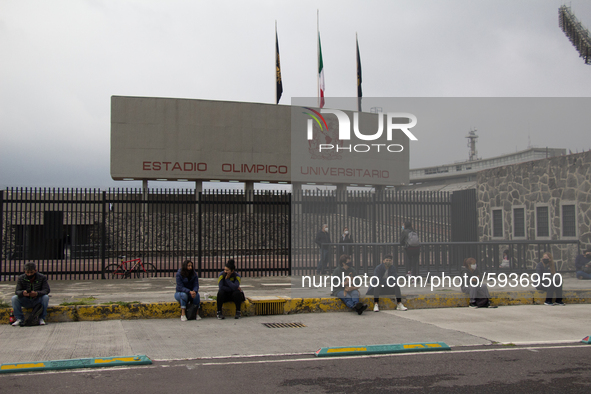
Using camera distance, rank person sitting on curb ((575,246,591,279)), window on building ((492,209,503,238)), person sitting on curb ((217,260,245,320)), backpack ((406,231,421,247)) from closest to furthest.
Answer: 1. person sitting on curb ((217,260,245,320))
2. backpack ((406,231,421,247))
3. person sitting on curb ((575,246,591,279))
4. window on building ((492,209,503,238))

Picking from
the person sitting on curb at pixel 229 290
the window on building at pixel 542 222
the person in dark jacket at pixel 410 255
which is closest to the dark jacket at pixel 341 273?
the person sitting on curb at pixel 229 290

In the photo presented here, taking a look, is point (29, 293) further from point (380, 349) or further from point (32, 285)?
point (380, 349)

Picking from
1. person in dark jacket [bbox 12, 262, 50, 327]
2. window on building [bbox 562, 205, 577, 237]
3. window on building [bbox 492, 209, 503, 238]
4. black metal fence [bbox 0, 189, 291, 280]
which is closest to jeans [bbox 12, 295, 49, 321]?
person in dark jacket [bbox 12, 262, 50, 327]

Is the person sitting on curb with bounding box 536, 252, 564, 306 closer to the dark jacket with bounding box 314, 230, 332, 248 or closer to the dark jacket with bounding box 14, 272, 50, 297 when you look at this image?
the dark jacket with bounding box 314, 230, 332, 248

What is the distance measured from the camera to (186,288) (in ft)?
33.1

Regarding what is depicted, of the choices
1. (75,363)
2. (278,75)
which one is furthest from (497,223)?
(278,75)

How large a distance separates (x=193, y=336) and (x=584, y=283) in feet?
36.6

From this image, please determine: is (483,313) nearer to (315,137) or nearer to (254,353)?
(254,353)

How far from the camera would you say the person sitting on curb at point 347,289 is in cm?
1064

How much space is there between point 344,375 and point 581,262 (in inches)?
464

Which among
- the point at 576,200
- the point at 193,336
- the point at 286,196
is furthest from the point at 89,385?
the point at 576,200

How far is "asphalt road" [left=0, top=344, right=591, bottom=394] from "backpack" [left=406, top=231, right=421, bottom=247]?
7215 mm

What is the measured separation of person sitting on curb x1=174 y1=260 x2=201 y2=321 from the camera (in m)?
9.90

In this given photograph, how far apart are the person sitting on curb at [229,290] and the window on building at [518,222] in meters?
11.5
